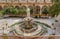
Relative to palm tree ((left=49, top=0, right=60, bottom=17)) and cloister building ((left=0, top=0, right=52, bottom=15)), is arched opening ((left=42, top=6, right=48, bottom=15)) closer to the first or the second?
cloister building ((left=0, top=0, right=52, bottom=15))

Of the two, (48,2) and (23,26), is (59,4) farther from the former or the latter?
(48,2)

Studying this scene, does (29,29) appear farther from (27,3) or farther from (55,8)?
(27,3)

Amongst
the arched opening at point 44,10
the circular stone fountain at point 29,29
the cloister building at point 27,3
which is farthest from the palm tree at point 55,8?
the cloister building at point 27,3

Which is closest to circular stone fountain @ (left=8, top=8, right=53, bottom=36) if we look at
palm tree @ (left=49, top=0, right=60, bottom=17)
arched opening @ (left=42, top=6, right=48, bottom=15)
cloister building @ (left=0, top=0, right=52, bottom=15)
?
palm tree @ (left=49, top=0, right=60, bottom=17)

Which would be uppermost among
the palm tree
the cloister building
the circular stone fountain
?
the palm tree

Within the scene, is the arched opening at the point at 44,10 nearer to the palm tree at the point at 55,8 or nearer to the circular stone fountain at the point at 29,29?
the palm tree at the point at 55,8

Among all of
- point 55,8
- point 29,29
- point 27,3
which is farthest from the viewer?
point 27,3

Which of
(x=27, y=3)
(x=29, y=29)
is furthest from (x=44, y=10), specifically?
(x=29, y=29)

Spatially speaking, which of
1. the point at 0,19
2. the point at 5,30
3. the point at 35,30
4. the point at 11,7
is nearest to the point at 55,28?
the point at 35,30

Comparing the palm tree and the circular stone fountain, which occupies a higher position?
the palm tree

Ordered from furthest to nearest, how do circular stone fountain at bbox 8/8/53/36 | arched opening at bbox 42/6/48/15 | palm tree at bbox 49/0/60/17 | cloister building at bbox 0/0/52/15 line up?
1. cloister building at bbox 0/0/52/15
2. arched opening at bbox 42/6/48/15
3. palm tree at bbox 49/0/60/17
4. circular stone fountain at bbox 8/8/53/36

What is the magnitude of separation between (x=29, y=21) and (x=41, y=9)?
37.3 ft

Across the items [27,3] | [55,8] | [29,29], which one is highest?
[55,8]

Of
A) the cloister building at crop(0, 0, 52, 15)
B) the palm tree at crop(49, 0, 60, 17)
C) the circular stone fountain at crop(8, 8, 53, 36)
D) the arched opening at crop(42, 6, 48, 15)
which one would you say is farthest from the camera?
the cloister building at crop(0, 0, 52, 15)
